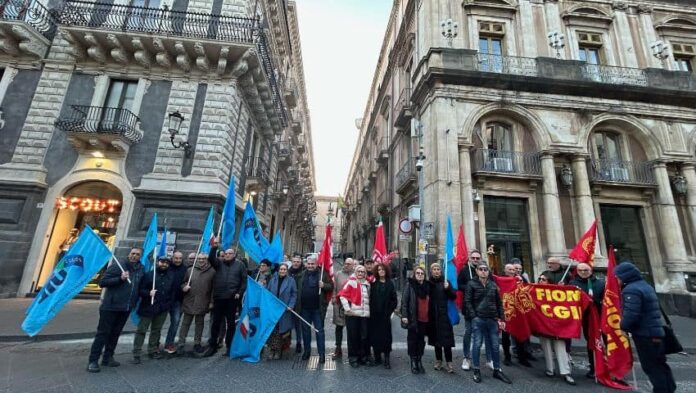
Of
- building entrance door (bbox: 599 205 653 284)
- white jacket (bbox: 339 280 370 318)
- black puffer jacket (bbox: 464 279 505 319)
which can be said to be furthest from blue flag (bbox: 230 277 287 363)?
building entrance door (bbox: 599 205 653 284)

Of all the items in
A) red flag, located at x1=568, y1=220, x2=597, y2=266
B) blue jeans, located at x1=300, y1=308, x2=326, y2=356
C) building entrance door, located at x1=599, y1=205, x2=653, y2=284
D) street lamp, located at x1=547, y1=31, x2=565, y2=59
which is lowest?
blue jeans, located at x1=300, y1=308, x2=326, y2=356

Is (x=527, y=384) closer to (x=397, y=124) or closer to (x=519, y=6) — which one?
(x=397, y=124)

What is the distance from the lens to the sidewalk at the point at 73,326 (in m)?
6.07

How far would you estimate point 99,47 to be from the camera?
11273mm

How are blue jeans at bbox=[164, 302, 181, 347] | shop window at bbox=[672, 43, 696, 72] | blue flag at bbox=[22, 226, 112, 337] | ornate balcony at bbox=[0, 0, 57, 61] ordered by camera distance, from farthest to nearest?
shop window at bbox=[672, 43, 696, 72]
ornate balcony at bbox=[0, 0, 57, 61]
blue jeans at bbox=[164, 302, 181, 347]
blue flag at bbox=[22, 226, 112, 337]

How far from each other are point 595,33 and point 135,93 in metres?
23.3

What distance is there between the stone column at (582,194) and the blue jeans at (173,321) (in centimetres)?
1530

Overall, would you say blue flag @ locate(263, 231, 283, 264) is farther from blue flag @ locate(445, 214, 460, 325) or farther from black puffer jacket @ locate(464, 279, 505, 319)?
black puffer jacket @ locate(464, 279, 505, 319)

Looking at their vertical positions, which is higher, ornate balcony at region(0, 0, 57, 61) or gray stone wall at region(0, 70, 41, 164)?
ornate balcony at region(0, 0, 57, 61)

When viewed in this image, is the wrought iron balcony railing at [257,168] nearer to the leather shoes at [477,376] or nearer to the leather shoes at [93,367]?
the leather shoes at [93,367]

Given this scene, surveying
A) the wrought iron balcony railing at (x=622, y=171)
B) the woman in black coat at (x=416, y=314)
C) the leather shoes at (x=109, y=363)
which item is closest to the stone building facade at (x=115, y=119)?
the leather shoes at (x=109, y=363)

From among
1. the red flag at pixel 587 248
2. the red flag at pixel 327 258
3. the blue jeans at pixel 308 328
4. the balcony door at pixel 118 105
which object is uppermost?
the balcony door at pixel 118 105

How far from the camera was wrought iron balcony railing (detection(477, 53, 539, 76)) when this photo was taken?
564 inches

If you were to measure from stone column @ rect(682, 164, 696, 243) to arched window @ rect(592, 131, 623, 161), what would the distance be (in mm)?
2551
